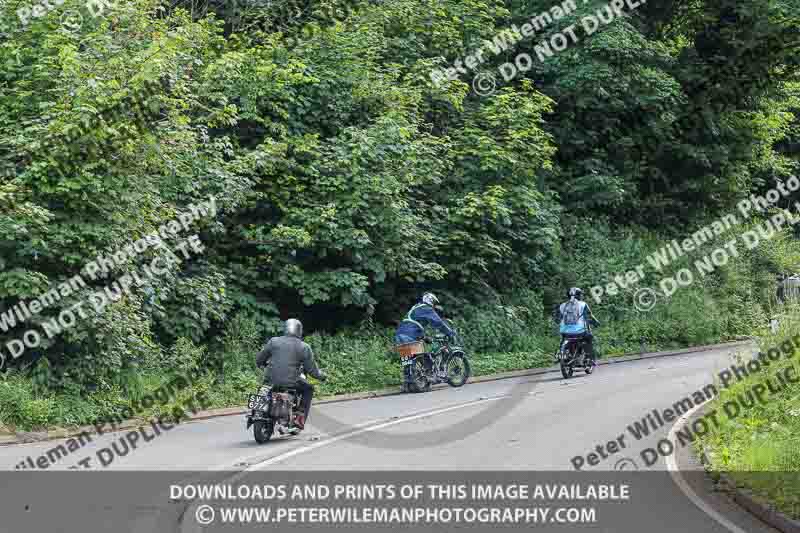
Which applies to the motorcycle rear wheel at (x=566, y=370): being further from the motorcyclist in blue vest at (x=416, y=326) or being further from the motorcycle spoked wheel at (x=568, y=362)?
the motorcyclist in blue vest at (x=416, y=326)

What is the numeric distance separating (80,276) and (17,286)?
1246mm

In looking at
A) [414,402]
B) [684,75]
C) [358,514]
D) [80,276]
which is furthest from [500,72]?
[358,514]

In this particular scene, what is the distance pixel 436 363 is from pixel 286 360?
1003 centimetres

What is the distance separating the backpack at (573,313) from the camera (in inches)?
1095

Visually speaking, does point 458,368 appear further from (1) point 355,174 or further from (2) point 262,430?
(2) point 262,430

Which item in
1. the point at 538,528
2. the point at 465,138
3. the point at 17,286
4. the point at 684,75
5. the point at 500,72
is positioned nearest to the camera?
the point at 538,528

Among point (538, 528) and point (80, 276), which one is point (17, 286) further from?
point (538, 528)

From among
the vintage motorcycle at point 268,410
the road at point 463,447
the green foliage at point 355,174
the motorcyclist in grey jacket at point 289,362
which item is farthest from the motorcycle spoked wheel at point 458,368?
the vintage motorcycle at point 268,410

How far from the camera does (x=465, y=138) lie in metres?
31.1

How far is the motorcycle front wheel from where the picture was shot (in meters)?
15.0

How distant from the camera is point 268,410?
49.6 feet

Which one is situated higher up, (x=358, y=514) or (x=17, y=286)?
(x=17, y=286)

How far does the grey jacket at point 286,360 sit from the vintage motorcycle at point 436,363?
28.2 feet

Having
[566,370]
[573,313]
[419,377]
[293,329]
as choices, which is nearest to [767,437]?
[293,329]
